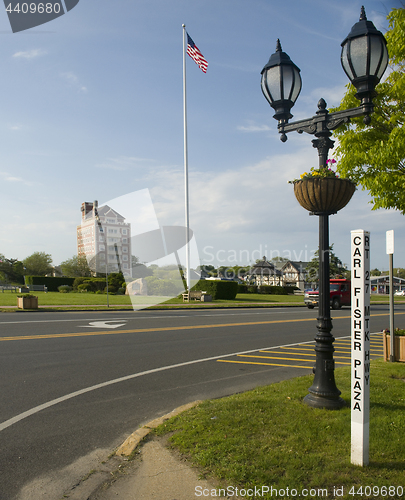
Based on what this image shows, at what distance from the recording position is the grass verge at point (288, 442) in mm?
3008

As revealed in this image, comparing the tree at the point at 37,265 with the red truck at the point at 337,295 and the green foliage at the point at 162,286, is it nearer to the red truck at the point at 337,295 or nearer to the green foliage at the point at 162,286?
the green foliage at the point at 162,286

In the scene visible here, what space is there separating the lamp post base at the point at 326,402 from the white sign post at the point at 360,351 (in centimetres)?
146

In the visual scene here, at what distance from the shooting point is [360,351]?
3299mm

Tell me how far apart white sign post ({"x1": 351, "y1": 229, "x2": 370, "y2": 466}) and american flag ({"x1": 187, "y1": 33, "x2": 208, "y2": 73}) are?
26.8 m

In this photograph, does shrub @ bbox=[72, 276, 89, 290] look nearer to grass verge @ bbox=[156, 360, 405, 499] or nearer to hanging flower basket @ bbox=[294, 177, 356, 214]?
grass verge @ bbox=[156, 360, 405, 499]

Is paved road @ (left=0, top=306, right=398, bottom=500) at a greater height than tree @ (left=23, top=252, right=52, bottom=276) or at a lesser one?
lesser

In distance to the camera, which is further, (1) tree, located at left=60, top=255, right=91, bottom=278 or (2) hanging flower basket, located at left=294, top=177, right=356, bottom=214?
(1) tree, located at left=60, top=255, right=91, bottom=278

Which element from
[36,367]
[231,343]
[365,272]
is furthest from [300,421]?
[231,343]

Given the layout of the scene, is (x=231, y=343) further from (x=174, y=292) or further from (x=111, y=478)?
(x=174, y=292)

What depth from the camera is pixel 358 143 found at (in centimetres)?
767

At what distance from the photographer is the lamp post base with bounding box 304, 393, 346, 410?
469 cm

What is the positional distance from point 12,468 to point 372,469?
313cm

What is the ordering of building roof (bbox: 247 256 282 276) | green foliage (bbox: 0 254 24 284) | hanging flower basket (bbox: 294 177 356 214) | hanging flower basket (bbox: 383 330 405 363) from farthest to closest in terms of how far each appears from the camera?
building roof (bbox: 247 256 282 276) < green foliage (bbox: 0 254 24 284) < hanging flower basket (bbox: 383 330 405 363) < hanging flower basket (bbox: 294 177 356 214)

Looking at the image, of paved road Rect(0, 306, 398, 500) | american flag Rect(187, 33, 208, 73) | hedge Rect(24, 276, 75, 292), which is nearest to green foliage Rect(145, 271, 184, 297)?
american flag Rect(187, 33, 208, 73)
